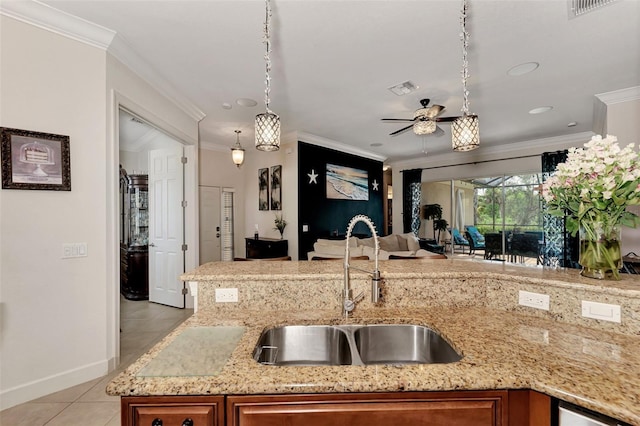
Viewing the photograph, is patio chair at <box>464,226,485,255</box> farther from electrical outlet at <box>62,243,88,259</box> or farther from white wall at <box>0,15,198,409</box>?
electrical outlet at <box>62,243,88,259</box>

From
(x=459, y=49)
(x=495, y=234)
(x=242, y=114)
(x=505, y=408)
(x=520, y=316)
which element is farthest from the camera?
(x=495, y=234)

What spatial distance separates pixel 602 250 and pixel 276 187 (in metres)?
4.84

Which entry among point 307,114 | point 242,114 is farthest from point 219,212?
point 307,114

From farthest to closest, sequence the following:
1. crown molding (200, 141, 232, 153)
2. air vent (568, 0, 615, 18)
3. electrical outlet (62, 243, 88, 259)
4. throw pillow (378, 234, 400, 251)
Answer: crown molding (200, 141, 232, 153) < throw pillow (378, 234, 400, 251) < electrical outlet (62, 243, 88, 259) < air vent (568, 0, 615, 18)

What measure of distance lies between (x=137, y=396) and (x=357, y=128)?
15.7ft

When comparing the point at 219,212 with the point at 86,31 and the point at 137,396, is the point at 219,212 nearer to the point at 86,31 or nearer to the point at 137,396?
the point at 86,31

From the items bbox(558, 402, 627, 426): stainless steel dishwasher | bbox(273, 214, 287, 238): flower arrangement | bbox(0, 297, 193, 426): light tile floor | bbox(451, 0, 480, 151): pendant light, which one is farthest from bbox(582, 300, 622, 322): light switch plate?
bbox(273, 214, 287, 238): flower arrangement

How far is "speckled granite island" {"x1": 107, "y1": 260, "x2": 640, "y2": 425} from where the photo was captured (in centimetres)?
82

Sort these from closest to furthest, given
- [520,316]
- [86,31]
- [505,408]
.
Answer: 1. [505,408]
2. [520,316]
3. [86,31]

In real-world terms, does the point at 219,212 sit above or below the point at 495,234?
above

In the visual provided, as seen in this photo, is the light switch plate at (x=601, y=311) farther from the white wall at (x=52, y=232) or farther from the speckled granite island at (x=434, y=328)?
the white wall at (x=52, y=232)

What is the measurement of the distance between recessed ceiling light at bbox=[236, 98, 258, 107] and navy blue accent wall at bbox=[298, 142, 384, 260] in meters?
1.51

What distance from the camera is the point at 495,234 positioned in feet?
21.6

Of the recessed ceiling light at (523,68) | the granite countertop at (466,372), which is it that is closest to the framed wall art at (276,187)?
the recessed ceiling light at (523,68)
